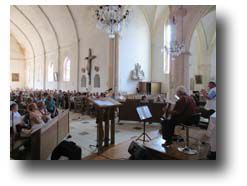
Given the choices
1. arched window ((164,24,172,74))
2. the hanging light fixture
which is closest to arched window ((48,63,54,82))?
the hanging light fixture

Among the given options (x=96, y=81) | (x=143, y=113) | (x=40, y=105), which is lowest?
(x=143, y=113)

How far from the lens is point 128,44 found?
7.47 metres

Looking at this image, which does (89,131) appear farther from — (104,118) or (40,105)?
(40,105)

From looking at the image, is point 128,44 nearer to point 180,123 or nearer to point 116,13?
point 116,13

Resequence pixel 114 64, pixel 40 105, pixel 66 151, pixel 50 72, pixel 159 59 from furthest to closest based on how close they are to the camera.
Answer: pixel 159 59 → pixel 114 64 → pixel 50 72 → pixel 40 105 → pixel 66 151

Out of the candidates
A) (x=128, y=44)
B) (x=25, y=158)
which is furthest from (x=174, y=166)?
(x=128, y=44)

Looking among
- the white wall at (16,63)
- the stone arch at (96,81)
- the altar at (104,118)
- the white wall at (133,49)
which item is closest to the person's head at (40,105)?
the white wall at (16,63)

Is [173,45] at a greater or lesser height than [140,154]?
greater

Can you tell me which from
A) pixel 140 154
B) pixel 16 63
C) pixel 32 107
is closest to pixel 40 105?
pixel 32 107

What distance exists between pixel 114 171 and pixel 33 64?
288 cm

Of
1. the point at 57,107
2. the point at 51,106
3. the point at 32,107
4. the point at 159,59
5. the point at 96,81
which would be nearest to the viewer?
the point at 32,107

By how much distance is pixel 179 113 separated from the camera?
3.93m

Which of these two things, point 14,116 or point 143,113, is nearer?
point 14,116

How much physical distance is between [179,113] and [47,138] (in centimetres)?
252
